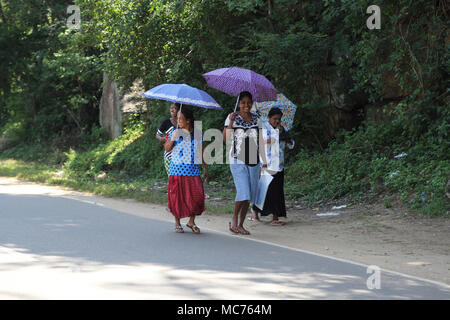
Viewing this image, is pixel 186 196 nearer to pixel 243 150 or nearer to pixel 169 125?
pixel 243 150

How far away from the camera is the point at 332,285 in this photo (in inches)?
247

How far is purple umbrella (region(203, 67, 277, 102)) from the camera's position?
10.2 metres

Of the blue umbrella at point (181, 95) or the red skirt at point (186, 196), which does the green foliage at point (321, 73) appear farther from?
the blue umbrella at point (181, 95)

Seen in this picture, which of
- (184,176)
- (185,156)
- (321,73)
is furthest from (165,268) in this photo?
(321,73)

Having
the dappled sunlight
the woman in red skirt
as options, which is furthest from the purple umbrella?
the dappled sunlight

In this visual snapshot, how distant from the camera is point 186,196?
31.2ft

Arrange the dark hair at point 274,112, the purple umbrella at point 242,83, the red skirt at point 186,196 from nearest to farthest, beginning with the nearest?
the red skirt at point 186,196 → the purple umbrella at point 242,83 → the dark hair at point 274,112

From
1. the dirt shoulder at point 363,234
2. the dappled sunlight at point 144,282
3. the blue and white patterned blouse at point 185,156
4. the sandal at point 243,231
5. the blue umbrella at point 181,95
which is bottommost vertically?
the dirt shoulder at point 363,234

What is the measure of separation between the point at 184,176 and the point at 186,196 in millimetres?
312

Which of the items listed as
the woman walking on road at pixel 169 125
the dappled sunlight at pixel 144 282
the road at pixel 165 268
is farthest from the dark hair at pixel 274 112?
the dappled sunlight at pixel 144 282

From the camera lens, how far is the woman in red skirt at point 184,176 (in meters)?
9.51

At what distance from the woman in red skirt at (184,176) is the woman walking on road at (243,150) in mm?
538

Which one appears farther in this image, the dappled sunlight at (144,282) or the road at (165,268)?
the road at (165,268)
